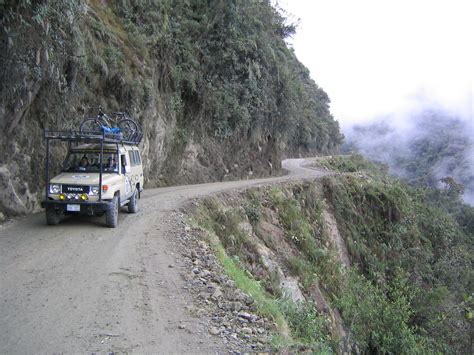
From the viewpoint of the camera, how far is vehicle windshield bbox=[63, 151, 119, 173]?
10.2 m

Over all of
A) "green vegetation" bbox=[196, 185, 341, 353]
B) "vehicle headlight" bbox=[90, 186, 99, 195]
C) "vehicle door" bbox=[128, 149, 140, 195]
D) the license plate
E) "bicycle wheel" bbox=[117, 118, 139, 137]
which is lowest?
"green vegetation" bbox=[196, 185, 341, 353]

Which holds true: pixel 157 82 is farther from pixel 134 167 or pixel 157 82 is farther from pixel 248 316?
pixel 248 316

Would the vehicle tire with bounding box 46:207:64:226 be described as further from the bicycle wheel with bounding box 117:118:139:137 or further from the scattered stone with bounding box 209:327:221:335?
the scattered stone with bounding box 209:327:221:335

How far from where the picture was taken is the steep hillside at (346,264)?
27.9 feet

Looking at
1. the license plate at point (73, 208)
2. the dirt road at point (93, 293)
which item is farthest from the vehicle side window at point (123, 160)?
the dirt road at point (93, 293)

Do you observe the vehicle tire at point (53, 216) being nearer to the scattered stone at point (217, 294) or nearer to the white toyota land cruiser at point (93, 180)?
the white toyota land cruiser at point (93, 180)

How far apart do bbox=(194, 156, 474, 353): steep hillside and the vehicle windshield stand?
9.59 ft

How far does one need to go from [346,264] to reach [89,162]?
12.6m

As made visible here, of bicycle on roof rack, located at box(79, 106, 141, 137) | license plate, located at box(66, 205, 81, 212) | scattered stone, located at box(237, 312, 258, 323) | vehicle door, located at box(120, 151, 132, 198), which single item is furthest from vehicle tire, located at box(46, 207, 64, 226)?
scattered stone, located at box(237, 312, 258, 323)

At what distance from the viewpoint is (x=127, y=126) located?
555 inches

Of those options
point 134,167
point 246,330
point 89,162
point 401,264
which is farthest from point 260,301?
point 401,264

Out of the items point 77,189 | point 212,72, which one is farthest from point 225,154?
point 77,189

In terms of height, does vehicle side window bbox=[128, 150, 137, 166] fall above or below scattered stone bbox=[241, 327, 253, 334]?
above

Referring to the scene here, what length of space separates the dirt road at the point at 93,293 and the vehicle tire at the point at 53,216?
0.19 m
